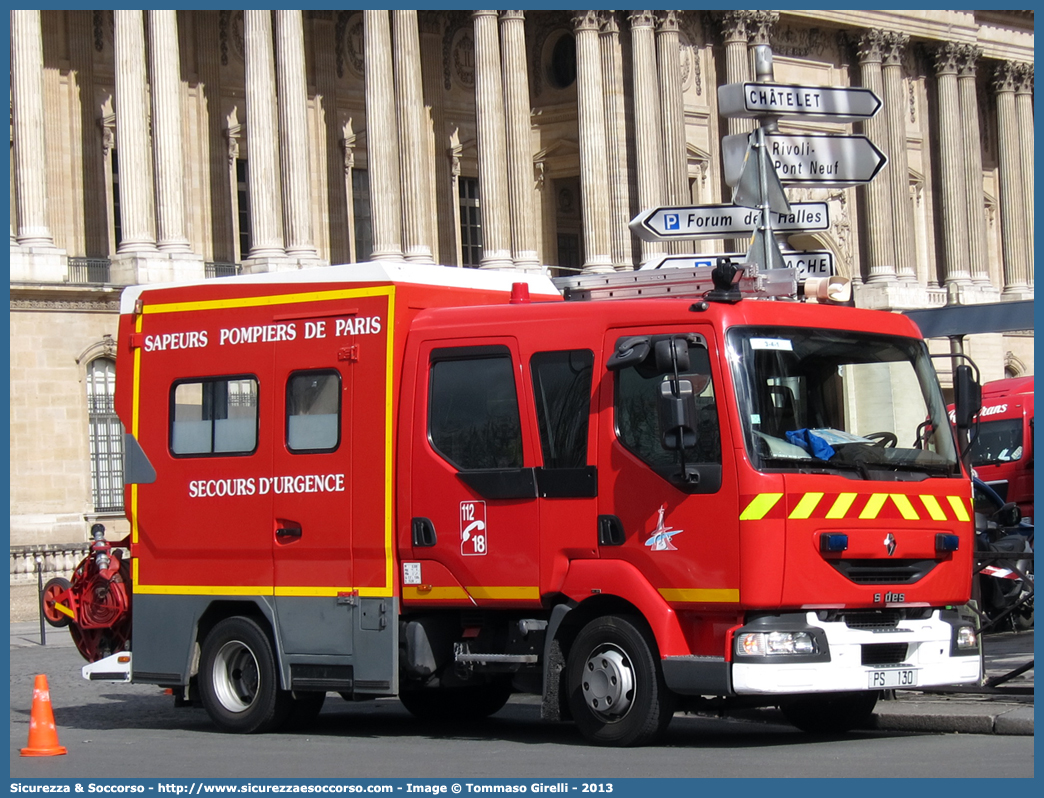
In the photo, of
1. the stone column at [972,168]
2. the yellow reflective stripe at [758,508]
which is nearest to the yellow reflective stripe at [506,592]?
the yellow reflective stripe at [758,508]

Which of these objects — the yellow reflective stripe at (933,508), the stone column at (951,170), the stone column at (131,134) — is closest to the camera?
the yellow reflective stripe at (933,508)

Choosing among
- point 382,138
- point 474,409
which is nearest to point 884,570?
point 474,409

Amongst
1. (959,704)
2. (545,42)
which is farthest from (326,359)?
(545,42)

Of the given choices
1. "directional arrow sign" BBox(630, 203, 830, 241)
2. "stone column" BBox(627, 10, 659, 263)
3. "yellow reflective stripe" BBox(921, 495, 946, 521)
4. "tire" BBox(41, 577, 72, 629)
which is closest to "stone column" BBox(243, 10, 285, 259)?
"stone column" BBox(627, 10, 659, 263)

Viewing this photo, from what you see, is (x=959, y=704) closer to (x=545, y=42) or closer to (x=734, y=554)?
(x=734, y=554)

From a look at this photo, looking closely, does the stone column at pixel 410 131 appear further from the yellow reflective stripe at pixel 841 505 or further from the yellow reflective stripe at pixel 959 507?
the yellow reflective stripe at pixel 841 505

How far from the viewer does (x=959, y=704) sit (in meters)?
11.8

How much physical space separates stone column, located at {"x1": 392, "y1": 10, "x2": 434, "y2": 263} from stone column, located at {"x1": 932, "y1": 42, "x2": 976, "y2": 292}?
726 inches

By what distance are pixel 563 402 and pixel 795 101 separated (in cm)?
398

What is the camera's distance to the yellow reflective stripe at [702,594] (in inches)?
390

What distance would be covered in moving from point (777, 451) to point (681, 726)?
298 centimetres

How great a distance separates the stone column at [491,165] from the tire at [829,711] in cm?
2868

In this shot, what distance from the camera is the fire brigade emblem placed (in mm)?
10141

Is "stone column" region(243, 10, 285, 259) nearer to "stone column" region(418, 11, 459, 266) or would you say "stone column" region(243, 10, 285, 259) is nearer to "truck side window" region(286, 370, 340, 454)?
"stone column" region(418, 11, 459, 266)
